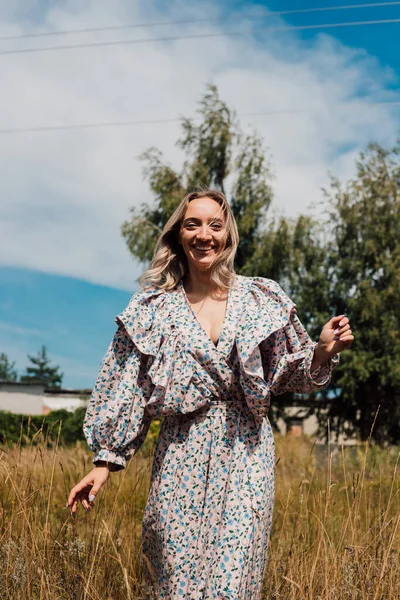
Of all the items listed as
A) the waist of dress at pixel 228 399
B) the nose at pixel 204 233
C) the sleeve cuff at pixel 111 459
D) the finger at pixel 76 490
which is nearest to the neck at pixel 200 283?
the nose at pixel 204 233

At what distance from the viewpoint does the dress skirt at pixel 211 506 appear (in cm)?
244

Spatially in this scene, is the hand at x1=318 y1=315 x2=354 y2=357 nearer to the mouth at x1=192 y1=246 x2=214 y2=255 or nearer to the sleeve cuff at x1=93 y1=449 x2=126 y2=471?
the mouth at x1=192 y1=246 x2=214 y2=255

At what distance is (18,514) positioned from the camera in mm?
3270

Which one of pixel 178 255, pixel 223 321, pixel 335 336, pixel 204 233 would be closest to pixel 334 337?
pixel 335 336

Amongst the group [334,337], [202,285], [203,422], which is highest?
[202,285]

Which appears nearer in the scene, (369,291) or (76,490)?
(76,490)

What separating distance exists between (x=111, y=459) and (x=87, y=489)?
13 cm

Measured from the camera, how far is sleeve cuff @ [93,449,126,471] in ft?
8.70

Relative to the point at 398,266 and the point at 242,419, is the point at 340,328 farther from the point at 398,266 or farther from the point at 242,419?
the point at 398,266

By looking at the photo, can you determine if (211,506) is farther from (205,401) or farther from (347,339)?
(347,339)

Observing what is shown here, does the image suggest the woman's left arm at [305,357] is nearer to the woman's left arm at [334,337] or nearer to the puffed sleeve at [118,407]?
the woman's left arm at [334,337]

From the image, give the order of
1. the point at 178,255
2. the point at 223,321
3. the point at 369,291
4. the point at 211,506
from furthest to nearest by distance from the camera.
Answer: the point at 369,291, the point at 178,255, the point at 223,321, the point at 211,506

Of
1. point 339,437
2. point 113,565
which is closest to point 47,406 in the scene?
point 339,437

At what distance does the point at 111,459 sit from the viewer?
2.65 meters
